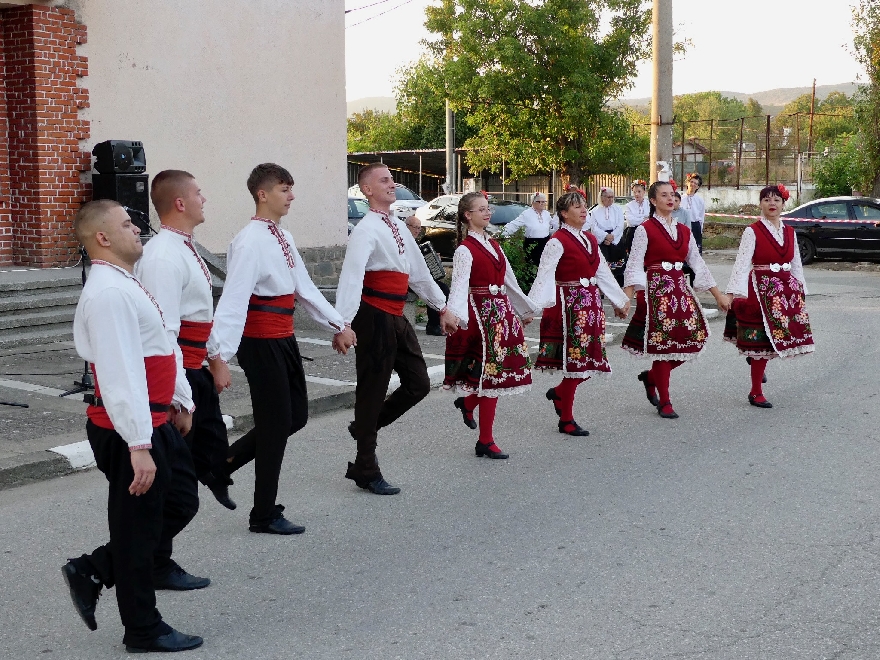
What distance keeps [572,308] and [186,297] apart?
12.6 ft

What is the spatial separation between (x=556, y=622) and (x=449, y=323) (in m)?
2.79

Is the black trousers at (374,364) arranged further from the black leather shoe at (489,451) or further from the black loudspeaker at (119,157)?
the black loudspeaker at (119,157)

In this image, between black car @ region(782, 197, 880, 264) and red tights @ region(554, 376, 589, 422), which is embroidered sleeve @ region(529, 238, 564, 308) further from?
black car @ region(782, 197, 880, 264)

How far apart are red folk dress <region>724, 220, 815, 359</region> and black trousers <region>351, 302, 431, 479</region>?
3.49 metres

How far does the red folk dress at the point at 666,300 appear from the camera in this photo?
8.57 m

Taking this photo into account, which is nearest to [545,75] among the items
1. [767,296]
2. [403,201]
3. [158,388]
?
[403,201]

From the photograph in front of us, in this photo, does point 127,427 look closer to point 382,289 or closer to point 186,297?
point 186,297

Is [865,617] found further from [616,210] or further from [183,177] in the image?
[616,210]

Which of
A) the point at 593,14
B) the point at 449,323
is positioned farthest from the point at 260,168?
the point at 593,14

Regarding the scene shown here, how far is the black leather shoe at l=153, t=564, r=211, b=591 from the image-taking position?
4.84m

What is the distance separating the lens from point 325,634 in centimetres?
434

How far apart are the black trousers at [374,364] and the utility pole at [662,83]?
365 inches

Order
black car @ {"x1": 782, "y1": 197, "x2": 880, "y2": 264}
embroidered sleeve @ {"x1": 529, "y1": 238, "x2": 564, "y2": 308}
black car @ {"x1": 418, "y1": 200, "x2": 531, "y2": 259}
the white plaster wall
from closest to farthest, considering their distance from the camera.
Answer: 1. embroidered sleeve @ {"x1": 529, "y1": 238, "x2": 564, "y2": 308}
2. the white plaster wall
3. black car @ {"x1": 418, "y1": 200, "x2": 531, "y2": 259}
4. black car @ {"x1": 782, "y1": 197, "x2": 880, "y2": 264}

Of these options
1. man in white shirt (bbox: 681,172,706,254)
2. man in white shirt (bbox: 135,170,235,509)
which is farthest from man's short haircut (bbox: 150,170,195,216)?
man in white shirt (bbox: 681,172,706,254)
